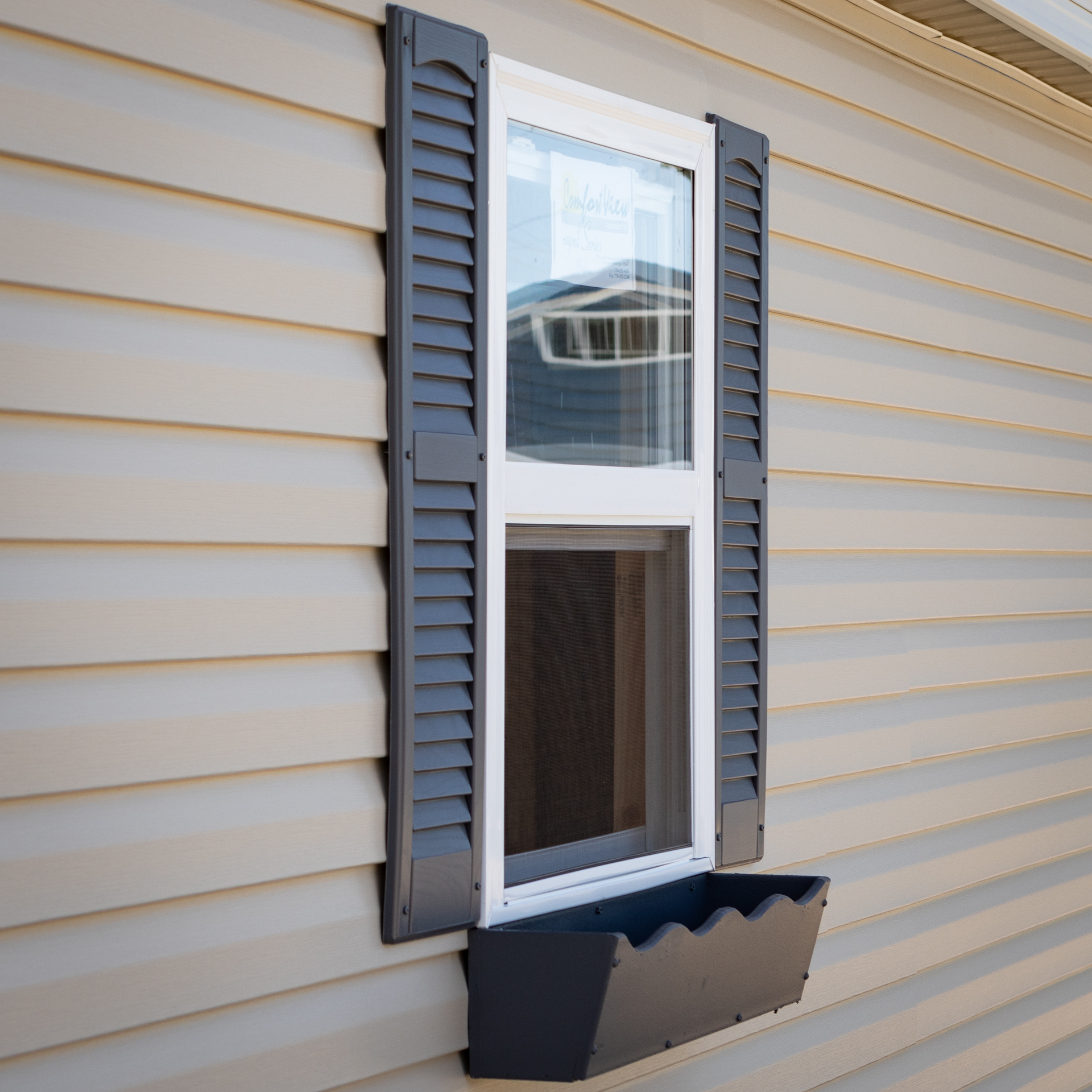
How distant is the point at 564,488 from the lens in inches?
70.8

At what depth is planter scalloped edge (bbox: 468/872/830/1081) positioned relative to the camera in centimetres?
156

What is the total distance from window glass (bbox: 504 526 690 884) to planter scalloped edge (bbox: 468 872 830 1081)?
127 mm

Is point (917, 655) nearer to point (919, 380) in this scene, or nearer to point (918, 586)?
point (918, 586)

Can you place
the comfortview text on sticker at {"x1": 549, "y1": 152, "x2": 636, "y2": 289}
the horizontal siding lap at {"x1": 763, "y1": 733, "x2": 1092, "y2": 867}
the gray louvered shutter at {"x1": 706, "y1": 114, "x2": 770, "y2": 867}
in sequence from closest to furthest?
1. the comfortview text on sticker at {"x1": 549, "y1": 152, "x2": 636, "y2": 289}
2. the gray louvered shutter at {"x1": 706, "y1": 114, "x2": 770, "y2": 867}
3. the horizontal siding lap at {"x1": 763, "y1": 733, "x2": 1092, "y2": 867}

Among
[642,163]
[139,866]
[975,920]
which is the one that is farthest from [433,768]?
[975,920]

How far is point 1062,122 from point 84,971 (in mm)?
3121

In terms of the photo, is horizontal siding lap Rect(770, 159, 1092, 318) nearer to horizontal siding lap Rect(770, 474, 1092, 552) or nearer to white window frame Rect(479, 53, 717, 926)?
white window frame Rect(479, 53, 717, 926)

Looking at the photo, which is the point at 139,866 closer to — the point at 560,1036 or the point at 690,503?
the point at 560,1036

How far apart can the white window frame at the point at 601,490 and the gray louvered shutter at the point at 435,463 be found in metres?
0.05

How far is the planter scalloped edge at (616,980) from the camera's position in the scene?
1564mm

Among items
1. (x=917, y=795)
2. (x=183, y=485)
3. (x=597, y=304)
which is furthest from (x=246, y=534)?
(x=917, y=795)

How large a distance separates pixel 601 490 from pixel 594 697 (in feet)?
1.19

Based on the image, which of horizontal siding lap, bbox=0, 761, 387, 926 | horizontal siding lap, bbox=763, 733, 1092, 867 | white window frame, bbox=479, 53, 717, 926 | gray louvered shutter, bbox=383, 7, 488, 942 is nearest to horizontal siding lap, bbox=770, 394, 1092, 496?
white window frame, bbox=479, 53, 717, 926

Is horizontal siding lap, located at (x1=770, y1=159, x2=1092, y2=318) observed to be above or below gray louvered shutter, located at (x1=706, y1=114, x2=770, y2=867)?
above
